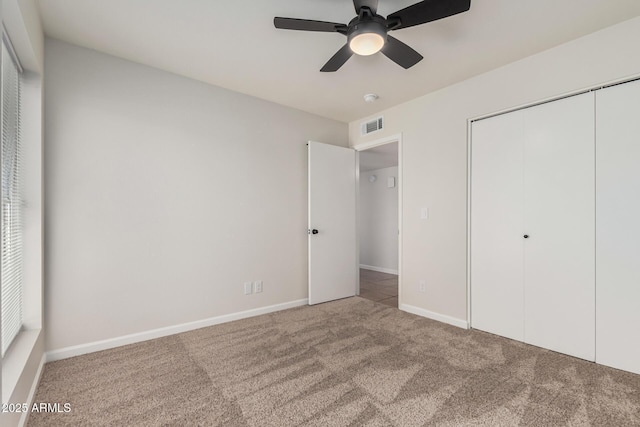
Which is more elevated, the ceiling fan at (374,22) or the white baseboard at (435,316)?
the ceiling fan at (374,22)

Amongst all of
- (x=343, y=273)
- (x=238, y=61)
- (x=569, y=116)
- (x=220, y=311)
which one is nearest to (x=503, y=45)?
(x=569, y=116)

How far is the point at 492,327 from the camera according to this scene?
2779mm

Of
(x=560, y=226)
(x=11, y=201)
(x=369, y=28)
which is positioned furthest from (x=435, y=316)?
(x=11, y=201)

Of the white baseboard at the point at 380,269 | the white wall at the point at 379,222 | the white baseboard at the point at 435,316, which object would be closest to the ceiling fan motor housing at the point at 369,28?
the white baseboard at the point at 435,316

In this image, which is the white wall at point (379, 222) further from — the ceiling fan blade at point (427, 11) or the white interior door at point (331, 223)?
the ceiling fan blade at point (427, 11)

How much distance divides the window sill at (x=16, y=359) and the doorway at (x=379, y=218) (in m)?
3.98

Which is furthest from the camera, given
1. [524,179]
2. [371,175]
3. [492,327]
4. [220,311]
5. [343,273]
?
[371,175]

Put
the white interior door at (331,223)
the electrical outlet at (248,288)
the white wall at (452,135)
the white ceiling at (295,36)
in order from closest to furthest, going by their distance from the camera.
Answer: the white ceiling at (295,36), the white wall at (452,135), the electrical outlet at (248,288), the white interior door at (331,223)

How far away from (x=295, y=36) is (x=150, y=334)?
2.79 m

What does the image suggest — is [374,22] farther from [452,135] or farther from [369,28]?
[452,135]

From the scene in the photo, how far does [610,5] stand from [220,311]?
3928mm

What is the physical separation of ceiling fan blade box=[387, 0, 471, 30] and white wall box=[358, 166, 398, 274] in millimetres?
4307

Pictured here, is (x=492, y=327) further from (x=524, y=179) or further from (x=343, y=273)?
(x=343, y=273)

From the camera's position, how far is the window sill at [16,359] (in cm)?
140
